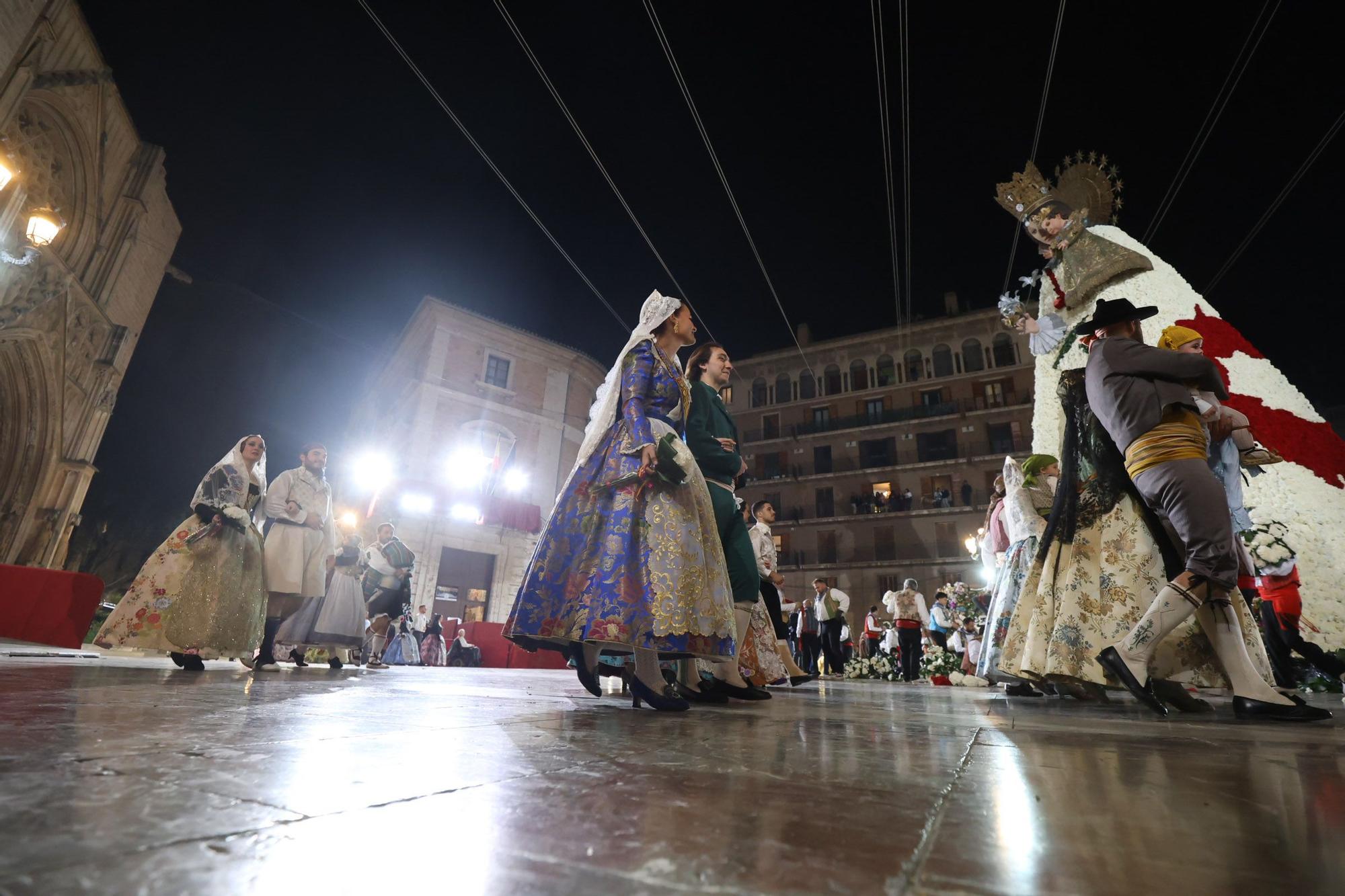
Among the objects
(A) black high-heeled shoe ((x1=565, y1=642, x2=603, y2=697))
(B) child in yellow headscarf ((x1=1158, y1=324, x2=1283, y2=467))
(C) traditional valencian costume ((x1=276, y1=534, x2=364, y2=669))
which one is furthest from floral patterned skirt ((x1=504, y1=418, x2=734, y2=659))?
(C) traditional valencian costume ((x1=276, y1=534, x2=364, y2=669))

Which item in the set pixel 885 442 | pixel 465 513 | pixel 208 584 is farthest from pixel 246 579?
pixel 885 442

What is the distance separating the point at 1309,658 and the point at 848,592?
80.0 feet

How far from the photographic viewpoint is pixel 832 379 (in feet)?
111

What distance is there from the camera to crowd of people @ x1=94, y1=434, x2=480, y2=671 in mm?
4391

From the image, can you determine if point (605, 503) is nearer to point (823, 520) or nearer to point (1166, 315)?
point (1166, 315)

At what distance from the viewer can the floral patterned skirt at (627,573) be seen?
250cm

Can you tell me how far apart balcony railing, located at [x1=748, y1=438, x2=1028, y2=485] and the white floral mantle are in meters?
22.3

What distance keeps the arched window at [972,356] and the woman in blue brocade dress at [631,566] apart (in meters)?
31.7

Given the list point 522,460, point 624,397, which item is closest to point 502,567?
point 522,460

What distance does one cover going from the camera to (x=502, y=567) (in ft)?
72.6

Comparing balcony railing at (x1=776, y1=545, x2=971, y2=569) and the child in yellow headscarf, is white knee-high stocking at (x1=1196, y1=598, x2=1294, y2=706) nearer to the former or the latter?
the child in yellow headscarf

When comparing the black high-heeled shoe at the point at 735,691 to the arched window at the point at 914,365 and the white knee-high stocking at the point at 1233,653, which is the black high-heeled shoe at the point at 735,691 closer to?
the white knee-high stocking at the point at 1233,653

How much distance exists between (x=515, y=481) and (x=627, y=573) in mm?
22015

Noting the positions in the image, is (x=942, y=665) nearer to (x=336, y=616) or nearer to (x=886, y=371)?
(x=336, y=616)
